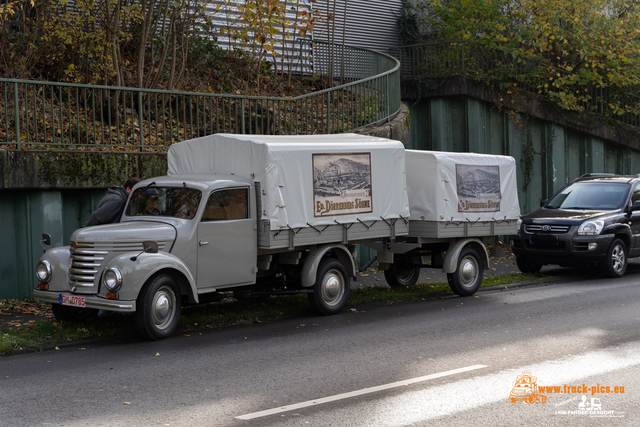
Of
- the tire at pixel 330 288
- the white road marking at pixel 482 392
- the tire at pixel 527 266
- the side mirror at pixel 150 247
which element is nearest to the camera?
the white road marking at pixel 482 392

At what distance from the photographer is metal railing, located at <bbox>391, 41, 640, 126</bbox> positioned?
20656mm

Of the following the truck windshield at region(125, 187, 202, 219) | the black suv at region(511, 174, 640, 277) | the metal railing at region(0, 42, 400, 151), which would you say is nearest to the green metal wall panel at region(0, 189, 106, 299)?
the metal railing at region(0, 42, 400, 151)

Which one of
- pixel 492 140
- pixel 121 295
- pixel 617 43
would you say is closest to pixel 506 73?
pixel 492 140

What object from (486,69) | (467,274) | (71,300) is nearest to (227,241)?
(71,300)

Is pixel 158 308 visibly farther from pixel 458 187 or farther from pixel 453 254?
pixel 458 187

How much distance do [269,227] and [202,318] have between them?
1.67 metres

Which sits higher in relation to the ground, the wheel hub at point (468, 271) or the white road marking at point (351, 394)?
the wheel hub at point (468, 271)

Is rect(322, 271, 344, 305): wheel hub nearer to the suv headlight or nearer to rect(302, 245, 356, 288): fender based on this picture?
rect(302, 245, 356, 288): fender

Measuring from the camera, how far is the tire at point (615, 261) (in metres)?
13.6

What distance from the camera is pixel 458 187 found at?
38.3 feet

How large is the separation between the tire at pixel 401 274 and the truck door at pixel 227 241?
13.4 ft

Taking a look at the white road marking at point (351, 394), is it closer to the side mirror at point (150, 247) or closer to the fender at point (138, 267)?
the fender at point (138, 267)

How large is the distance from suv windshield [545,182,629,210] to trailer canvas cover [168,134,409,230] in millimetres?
5749

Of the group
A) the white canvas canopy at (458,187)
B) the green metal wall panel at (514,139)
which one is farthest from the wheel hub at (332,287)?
the green metal wall panel at (514,139)
